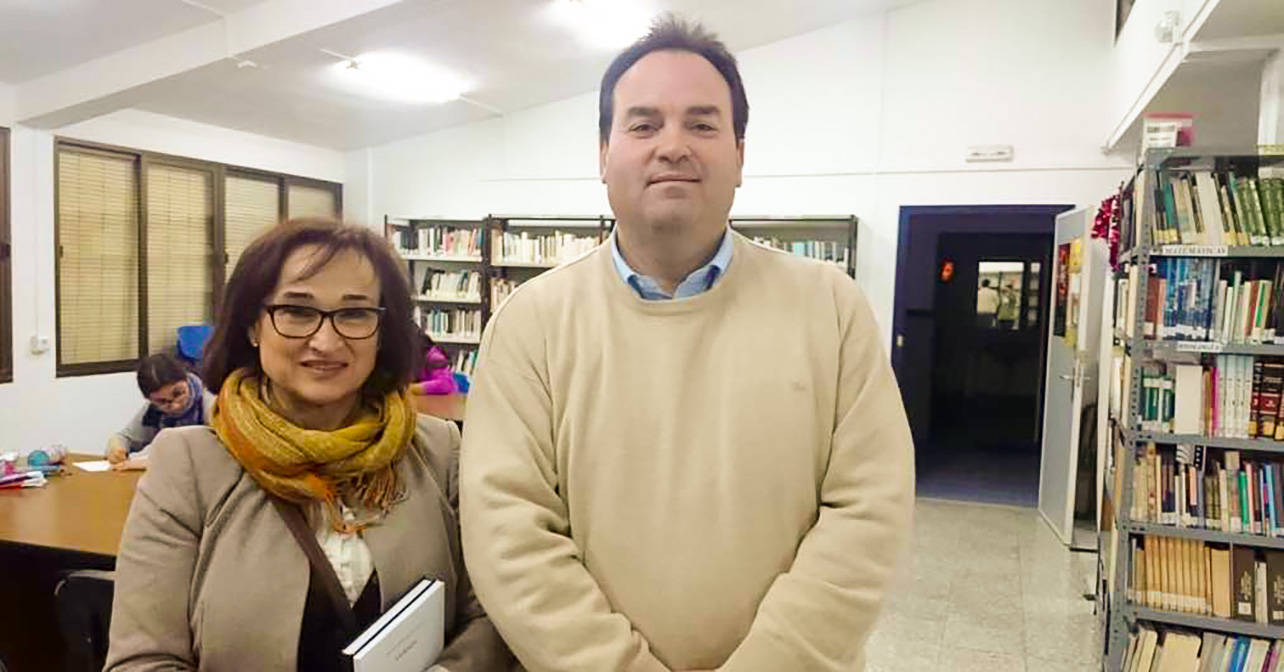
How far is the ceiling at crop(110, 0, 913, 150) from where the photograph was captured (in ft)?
15.3

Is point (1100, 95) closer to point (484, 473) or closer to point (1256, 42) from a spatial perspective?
point (1256, 42)

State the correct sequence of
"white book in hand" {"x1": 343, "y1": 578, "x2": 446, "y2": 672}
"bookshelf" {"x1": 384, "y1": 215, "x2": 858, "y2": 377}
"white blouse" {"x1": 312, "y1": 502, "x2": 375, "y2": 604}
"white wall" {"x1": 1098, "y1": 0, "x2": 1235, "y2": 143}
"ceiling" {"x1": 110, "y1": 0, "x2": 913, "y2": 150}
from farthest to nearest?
1. "bookshelf" {"x1": 384, "y1": 215, "x2": 858, "y2": 377}
2. "ceiling" {"x1": 110, "y1": 0, "x2": 913, "y2": 150}
3. "white wall" {"x1": 1098, "y1": 0, "x2": 1235, "y2": 143}
4. "white blouse" {"x1": 312, "y1": 502, "x2": 375, "y2": 604}
5. "white book in hand" {"x1": 343, "y1": 578, "x2": 446, "y2": 672}

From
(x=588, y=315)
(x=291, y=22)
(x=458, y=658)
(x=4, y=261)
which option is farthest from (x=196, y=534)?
(x=4, y=261)

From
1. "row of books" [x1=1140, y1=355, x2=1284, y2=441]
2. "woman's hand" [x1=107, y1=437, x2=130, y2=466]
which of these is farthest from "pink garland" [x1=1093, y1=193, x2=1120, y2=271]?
"woman's hand" [x1=107, y1=437, x2=130, y2=466]

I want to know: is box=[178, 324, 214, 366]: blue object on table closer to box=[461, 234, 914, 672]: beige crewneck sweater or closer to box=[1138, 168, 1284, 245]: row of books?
box=[461, 234, 914, 672]: beige crewneck sweater

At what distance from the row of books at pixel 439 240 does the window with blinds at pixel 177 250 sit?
1.46 metres

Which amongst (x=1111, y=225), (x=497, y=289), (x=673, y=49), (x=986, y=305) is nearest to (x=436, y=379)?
(x=497, y=289)

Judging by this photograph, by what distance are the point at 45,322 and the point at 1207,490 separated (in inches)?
247

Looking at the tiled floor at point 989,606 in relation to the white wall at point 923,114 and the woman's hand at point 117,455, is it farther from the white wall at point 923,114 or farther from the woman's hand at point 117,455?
the woman's hand at point 117,455

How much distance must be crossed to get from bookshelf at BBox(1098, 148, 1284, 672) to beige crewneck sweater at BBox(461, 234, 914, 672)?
2.15m

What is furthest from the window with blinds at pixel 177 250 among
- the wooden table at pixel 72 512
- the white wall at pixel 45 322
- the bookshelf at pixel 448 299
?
the wooden table at pixel 72 512

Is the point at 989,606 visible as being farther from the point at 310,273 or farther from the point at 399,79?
the point at 399,79

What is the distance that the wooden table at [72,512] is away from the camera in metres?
2.24

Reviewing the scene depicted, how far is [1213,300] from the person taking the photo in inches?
110
